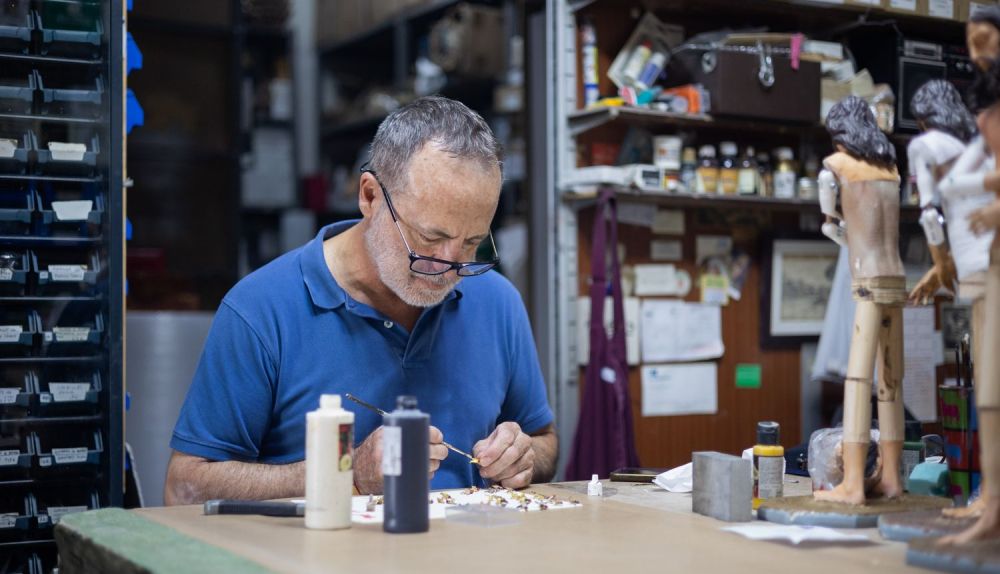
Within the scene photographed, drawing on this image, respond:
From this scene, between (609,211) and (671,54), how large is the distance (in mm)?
640

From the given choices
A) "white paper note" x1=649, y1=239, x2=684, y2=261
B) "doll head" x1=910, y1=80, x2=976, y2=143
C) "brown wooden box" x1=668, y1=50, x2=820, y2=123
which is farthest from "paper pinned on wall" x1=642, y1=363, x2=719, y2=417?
"doll head" x1=910, y1=80, x2=976, y2=143

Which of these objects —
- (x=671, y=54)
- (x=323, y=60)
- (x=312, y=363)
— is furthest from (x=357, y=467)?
(x=323, y=60)

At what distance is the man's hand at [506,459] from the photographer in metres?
1.93

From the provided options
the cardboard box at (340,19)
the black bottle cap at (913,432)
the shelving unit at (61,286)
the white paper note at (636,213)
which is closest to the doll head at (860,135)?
the black bottle cap at (913,432)

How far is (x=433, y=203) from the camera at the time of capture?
199 cm

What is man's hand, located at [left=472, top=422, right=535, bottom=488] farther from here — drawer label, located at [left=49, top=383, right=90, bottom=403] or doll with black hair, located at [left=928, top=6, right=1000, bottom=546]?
drawer label, located at [left=49, top=383, right=90, bottom=403]

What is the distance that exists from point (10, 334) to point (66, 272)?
202 mm

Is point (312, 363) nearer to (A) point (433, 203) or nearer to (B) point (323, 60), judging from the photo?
(A) point (433, 203)

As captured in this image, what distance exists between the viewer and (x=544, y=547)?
1.38 m

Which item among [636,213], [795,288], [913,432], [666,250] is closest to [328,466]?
[913,432]

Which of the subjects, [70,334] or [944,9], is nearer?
[70,334]

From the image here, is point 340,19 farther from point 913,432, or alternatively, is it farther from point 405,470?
point 405,470

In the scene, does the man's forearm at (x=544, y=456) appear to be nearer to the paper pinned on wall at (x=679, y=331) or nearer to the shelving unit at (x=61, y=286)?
the shelving unit at (x=61, y=286)

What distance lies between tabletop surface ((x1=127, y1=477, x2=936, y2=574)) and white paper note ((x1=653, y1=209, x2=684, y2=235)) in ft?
7.40
